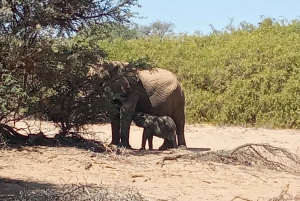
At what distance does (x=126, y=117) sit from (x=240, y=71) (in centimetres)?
726

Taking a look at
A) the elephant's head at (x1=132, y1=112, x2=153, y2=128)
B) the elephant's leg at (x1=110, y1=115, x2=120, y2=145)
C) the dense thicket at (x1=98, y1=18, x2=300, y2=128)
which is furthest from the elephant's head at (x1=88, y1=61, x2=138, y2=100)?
the dense thicket at (x1=98, y1=18, x2=300, y2=128)

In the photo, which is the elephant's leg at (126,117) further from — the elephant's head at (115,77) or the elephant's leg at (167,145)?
the elephant's leg at (167,145)

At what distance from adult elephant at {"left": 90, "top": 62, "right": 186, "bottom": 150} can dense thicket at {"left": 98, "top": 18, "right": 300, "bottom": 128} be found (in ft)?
14.6

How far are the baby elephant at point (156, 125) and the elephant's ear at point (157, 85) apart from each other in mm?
461

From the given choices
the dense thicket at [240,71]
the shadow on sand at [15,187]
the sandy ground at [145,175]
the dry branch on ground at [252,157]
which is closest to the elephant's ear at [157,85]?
the sandy ground at [145,175]

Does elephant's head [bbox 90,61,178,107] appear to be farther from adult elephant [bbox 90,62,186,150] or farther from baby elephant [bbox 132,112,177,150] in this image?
baby elephant [bbox 132,112,177,150]

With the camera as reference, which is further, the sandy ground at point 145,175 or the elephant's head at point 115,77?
the elephant's head at point 115,77

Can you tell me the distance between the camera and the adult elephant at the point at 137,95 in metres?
12.4

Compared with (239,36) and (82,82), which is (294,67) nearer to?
(239,36)

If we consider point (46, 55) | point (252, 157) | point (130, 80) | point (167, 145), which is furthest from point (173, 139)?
point (46, 55)

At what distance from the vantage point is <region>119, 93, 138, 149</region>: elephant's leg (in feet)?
40.9

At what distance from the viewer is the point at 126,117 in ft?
41.1

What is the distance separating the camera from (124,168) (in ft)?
31.9

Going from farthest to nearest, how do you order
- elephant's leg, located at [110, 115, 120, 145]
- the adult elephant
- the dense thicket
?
the dense thicket, elephant's leg, located at [110, 115, 120, 145], the adult elephant
